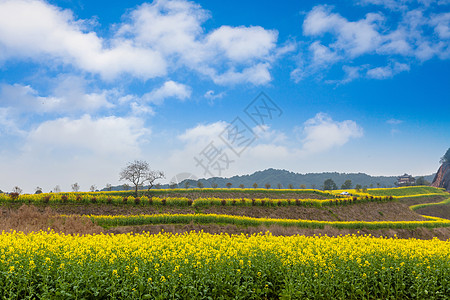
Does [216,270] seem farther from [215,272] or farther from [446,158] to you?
[446,158]

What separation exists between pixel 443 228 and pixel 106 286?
37.5 m

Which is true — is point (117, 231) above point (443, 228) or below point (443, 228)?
above

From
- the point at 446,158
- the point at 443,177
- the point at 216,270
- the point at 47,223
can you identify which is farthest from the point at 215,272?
the point at 446,158

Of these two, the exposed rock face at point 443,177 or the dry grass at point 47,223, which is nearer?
the dry grass at point 47,223

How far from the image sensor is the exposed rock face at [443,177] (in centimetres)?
11651

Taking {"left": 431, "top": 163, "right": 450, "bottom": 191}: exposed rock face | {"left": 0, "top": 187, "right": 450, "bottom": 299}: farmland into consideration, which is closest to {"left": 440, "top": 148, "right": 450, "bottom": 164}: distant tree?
{"left": 431, "top": 163, "right": 450, "bottom": 191}: exposed rock face

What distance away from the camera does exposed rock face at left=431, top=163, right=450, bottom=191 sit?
11651 centimetres

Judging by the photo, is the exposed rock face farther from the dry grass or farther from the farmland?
the dry grass

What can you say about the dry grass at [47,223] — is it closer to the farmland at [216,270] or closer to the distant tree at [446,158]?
the farmland at [216,270]

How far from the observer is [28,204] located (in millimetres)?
23578

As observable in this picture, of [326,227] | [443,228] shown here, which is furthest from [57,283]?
[443,228]

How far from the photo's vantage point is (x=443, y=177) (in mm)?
121875

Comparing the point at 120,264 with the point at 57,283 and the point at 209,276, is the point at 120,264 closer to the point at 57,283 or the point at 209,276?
the point at 57,283

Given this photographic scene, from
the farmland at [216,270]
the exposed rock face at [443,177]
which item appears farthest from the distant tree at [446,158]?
the farmland at [216,270]
